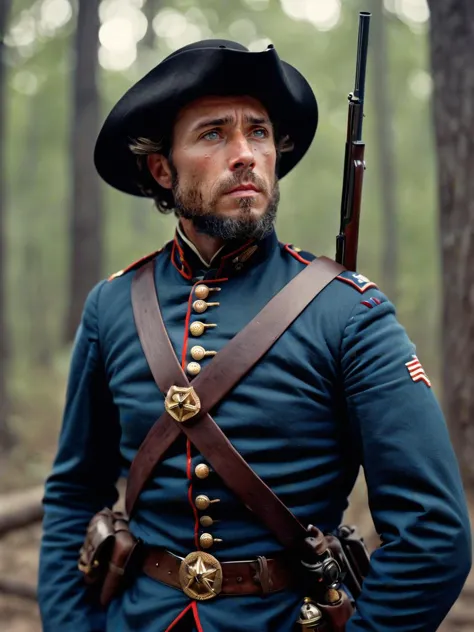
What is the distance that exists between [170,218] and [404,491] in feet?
67.7

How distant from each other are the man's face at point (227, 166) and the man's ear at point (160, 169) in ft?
0.69

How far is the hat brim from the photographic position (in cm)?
228

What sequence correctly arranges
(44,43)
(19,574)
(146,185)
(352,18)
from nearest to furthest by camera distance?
(146,185) < (19,574) < (44,43) < (352,18)

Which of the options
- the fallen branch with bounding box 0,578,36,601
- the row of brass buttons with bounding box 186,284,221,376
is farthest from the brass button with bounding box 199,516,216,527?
the fallen branch with bounding box 0,578,36,601

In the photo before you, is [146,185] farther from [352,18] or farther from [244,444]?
[352,18]

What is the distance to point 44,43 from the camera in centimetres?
1307

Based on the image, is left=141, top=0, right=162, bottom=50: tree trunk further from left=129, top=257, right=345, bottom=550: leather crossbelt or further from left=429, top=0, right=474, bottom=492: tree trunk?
left=129, top=257, right=345, bottom=550: leather crossbelt

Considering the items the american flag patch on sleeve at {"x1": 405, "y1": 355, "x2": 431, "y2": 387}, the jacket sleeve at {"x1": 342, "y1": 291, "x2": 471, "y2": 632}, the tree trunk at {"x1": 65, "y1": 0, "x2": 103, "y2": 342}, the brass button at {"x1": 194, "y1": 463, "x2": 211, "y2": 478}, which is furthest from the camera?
the tree trunk at {"x1": 65, "y1": 0, "x2": 103, "y2": 342}

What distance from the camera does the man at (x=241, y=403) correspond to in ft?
6.39

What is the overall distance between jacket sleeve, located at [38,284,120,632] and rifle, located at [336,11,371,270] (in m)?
0.99

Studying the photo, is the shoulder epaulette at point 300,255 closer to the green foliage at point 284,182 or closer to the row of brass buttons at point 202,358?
the row of brass buttons at point 202,358

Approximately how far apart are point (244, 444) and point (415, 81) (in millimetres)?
18299

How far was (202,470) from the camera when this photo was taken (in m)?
2.11

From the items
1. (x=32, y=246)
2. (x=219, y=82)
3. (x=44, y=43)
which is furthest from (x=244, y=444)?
(x=32, y=246)
